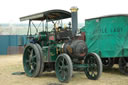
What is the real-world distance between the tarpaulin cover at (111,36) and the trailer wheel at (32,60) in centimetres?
284

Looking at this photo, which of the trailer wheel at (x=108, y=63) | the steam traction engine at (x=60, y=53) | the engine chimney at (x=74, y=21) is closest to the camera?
the steam traction engine at (x=60, y=53)

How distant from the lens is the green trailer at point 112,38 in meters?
8.80

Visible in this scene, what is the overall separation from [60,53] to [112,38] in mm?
2482

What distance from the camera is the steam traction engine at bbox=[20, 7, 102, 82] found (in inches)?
284

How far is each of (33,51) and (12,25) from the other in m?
35.9

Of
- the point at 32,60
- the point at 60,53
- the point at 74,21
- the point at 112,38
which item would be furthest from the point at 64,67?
the point at 112,38

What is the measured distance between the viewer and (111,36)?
29.6ft

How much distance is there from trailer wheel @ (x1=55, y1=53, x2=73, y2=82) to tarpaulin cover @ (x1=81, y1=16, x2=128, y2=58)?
2548mm

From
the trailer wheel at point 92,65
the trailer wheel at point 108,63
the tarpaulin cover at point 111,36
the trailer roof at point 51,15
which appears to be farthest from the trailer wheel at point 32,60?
the trailer wheel at point 108,63

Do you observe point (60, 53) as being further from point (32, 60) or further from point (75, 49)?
point (32, 60)

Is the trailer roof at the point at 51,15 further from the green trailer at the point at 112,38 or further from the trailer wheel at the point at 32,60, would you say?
the green trailer at the point at 112,38

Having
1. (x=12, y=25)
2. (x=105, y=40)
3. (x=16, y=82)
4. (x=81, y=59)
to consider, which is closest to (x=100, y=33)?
(x=105, y=40)

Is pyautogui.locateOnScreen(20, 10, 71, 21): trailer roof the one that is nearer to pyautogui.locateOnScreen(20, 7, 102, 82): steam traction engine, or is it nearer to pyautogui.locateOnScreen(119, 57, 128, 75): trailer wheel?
pyautogui.locateOnScreen(20, 7, 102, 82): steam traction engine

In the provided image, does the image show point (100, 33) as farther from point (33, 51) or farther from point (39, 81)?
point (39, 81)
